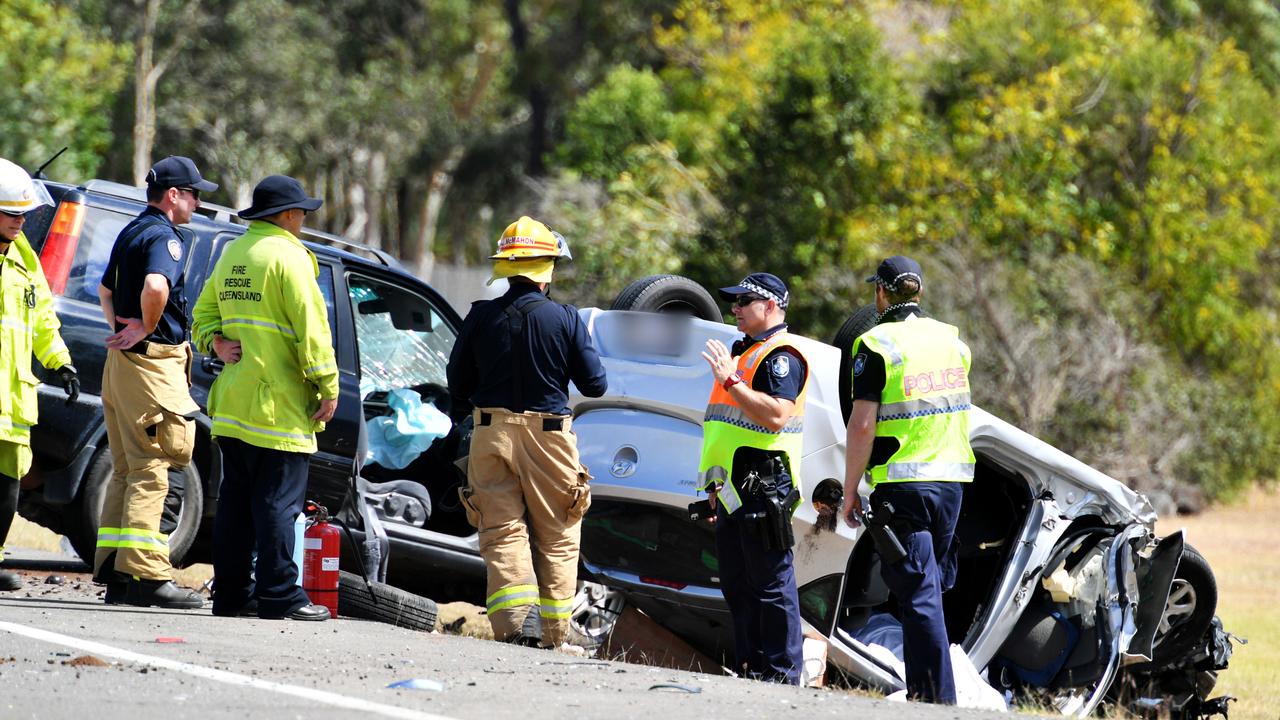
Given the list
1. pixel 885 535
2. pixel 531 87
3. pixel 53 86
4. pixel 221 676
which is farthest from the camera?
pixel 531 87

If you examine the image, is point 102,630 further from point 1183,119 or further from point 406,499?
point 1183,119

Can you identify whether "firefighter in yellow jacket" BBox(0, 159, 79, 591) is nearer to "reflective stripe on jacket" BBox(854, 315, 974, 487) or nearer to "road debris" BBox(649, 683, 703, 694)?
"road debris" BBox(649, 683, 703, 694)

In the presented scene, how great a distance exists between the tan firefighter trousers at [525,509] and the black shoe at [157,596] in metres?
1.33

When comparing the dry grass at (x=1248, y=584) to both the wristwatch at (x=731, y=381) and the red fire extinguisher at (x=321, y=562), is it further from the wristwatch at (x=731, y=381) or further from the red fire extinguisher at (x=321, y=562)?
the red fire extinguisher at (x=321, y=562)

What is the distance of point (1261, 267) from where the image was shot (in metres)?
24.5

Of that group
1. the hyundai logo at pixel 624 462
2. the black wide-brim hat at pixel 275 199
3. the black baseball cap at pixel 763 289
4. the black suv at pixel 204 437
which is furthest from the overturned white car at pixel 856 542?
the black wide-brim hat at pixel 275 199

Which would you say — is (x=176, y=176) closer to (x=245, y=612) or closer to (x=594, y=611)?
(x=245, y=612)

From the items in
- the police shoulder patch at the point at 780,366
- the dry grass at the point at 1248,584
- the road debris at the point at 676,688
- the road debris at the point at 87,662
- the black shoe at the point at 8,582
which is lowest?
the dry grass at the point at 1248,584

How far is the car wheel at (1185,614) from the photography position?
307 inches

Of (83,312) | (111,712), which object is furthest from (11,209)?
(111,712)

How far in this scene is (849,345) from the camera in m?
7.34

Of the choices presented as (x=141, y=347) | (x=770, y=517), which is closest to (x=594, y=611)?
(x=770, y=517)

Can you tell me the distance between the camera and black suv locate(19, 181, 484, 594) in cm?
786

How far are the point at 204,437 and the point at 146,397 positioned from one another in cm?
100
